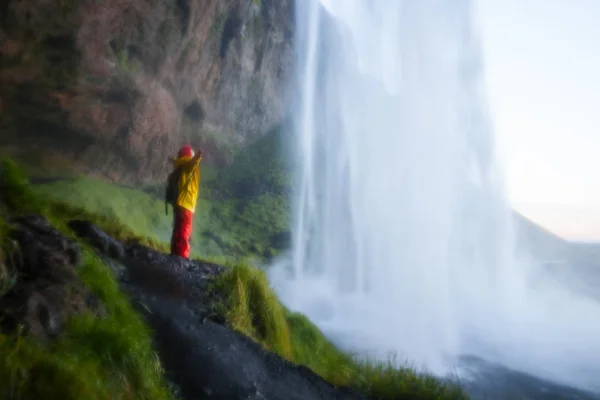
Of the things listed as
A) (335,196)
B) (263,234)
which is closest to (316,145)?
(335,196)

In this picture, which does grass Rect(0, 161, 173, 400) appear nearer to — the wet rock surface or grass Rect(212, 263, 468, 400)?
the wet rock surface

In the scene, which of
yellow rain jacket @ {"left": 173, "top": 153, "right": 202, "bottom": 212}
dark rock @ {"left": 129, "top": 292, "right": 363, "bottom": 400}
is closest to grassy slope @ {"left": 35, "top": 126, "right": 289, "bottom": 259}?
yellow rain jacket @ {"left": 173, "top": 153, "right": 202, "bottom": 212}

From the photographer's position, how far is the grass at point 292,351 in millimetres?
5574

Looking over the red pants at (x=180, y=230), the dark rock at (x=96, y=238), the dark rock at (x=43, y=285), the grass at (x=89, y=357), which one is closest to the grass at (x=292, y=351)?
the dark rock at (x=96, y=238)

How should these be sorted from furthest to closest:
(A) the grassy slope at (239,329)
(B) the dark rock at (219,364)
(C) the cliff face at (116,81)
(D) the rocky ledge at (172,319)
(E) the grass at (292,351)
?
1. (C) the cliff face at (116,81)
2. (E) the grass at (292,351)
3. (B) the dark rock at (219,364)
4. (D) the rocky ledge at (172,319)
5. (A) the grassy slope at (239,329)

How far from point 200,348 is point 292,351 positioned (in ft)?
7.86

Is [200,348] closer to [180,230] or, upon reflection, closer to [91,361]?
[91,361]

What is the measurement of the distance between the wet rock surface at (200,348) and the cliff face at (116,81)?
8.94m

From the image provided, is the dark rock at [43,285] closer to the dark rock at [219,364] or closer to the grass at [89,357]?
the grass at [89,357]

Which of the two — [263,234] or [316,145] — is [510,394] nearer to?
[263,234]

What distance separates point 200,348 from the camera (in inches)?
176

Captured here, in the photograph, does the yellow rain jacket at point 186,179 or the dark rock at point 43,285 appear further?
the yellow rain jacket at point 186,179

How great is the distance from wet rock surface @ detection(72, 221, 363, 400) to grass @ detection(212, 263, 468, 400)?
0.36 m

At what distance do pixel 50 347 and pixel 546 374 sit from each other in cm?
1359
